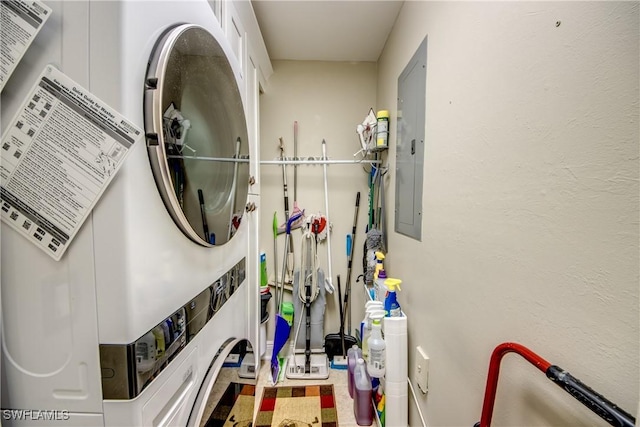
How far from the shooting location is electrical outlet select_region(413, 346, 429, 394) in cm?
104

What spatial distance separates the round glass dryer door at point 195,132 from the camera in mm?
440

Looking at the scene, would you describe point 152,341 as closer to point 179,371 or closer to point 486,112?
point 179,371

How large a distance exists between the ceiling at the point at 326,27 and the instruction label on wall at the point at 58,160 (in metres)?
1.44

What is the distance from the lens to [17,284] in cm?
40

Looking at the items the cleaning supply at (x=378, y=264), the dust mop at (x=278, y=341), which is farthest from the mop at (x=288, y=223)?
the cleaning supply at (x=378, y=264)

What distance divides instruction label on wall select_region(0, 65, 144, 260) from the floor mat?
57cm

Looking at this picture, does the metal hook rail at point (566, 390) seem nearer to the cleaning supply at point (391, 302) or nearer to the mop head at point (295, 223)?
the cleaning supply at point (391, 302)

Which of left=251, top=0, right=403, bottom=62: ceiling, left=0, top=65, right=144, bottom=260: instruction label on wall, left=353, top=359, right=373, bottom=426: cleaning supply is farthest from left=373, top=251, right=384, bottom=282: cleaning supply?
left=251, top=0, right=403, bottom=62: ceiling

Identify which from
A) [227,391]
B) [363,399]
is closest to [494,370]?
[227,391]

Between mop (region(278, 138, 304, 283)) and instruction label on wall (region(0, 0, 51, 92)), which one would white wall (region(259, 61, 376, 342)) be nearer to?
mop (region(278, 138, 304, 283))

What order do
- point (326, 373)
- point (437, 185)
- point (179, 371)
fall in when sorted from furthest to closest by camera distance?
point (326, 373) < point (437, 185) < point (179, 371)

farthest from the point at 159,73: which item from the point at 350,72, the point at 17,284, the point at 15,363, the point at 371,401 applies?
the point at 350,72

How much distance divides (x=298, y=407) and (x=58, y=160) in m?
1.69

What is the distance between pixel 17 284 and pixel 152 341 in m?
0.23
